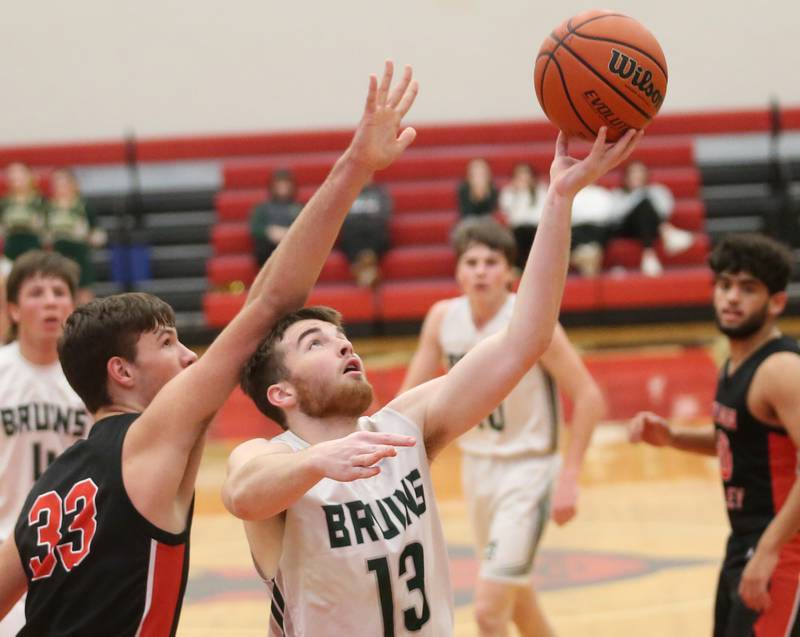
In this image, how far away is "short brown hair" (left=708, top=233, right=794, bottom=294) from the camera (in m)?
3.91

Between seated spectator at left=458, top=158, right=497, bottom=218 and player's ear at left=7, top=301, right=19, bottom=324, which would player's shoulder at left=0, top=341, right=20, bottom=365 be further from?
seated spectator at left=458, top=158, right=497, bottom=218

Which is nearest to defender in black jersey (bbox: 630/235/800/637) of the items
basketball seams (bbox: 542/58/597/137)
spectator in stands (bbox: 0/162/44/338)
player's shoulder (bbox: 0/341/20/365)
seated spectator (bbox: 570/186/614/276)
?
basketball seams (bbox: 542/58/597/137)

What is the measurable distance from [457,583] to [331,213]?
3.67 m

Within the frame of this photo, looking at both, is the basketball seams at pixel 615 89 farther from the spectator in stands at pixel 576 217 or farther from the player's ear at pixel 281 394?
the spectator in stands at pixel 576 217

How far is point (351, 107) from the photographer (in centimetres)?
1547

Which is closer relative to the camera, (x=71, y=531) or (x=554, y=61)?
(x=71, y=531)

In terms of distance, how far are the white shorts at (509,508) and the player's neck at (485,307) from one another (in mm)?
595

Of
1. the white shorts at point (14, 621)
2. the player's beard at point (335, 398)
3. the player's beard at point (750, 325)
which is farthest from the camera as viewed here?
the player's beard at point (750, 325)

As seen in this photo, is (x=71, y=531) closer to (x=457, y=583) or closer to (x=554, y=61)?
(x=554, y=61)

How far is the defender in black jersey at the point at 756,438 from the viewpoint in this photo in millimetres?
3592

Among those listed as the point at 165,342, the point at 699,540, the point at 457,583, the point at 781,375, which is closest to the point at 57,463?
the point at 165,342

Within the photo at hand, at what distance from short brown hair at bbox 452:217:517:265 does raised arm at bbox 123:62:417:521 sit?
224 centimetres

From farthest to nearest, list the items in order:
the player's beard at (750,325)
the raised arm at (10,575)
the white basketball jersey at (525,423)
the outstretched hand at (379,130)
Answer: the white basketball jersey at (525,423)
the player's beard at (750,325)
the raised arm at (10,575)
the outstretched hand at (379,130)

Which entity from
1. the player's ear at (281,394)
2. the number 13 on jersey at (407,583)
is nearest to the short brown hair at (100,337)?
the player's ear at (281,394)
